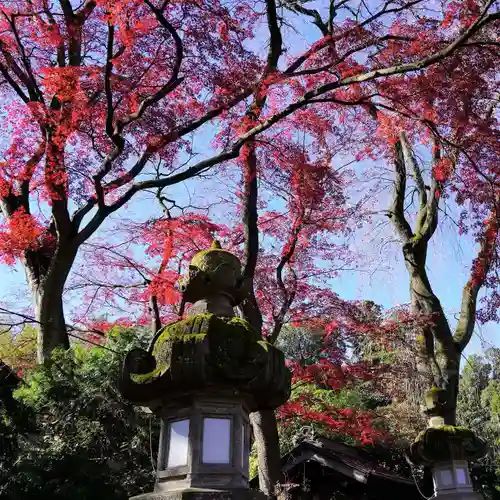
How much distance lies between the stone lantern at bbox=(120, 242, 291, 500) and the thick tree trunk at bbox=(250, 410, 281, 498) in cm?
389

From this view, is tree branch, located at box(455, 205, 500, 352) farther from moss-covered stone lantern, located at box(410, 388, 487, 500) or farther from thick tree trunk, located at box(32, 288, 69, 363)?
thick tree trunk, located at box(32, 288, 69, 363)

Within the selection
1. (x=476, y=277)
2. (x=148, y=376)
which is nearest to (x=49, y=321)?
(x=148, y=376)

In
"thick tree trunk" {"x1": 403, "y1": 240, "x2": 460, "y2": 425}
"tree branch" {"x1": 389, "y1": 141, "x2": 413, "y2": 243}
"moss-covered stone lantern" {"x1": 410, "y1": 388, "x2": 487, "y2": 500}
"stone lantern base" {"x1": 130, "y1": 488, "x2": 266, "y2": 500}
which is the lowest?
"stone lantern base" {"x1": 130, "y1": 488, "x2": 266, "y2": 500}

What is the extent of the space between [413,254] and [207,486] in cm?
788

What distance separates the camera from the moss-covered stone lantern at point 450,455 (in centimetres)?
732

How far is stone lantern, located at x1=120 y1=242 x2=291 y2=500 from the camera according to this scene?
3740 mm

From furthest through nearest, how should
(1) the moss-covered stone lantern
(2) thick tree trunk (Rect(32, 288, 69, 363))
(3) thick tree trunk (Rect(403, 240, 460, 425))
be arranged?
(3) thick tree trunk (Rect(403, 240, 460, 425)) → (2) thick tree trunk (Rect(32, 288, 69, 363)) → (1) the moss-covered stone lantern

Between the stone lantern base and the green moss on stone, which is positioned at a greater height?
the green moss on stone

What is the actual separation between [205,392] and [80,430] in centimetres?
403

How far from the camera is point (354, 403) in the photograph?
724 inches

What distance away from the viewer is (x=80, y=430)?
7.12 metres

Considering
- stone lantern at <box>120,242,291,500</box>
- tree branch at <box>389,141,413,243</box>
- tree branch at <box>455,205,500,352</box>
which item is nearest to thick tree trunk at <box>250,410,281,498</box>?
stone lantern at <box>120,242,291,500</box>

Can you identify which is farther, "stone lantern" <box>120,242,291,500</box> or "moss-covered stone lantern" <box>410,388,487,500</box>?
"moss-covered stone lantern" <box>410,388,487,500</box>

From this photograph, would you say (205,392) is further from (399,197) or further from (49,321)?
(399,197)
